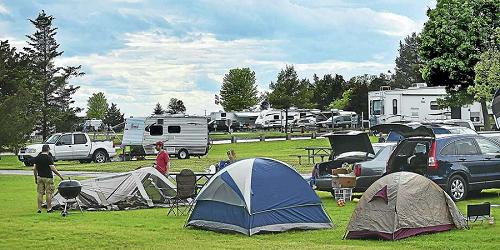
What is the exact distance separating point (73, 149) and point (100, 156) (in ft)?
5.09

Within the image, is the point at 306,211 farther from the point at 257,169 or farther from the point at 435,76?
the point at 435,76

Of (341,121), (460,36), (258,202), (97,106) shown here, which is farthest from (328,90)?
(258,202)

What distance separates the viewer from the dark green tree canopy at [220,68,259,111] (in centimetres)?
9606

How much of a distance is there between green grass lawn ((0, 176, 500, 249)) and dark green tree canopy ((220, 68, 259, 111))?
77.2 metres

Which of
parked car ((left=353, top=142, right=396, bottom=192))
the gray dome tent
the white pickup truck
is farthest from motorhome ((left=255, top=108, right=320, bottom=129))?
the gray dome tent

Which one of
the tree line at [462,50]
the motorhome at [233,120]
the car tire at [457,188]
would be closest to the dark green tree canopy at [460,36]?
the tree line at [462,50]

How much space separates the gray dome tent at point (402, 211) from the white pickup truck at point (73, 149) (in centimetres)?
3034

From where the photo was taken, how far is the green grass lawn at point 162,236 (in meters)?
13.0

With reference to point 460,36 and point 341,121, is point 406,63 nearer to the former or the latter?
point 341,121

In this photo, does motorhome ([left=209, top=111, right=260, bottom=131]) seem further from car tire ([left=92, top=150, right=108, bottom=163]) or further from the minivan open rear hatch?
the minivan open rear hatch

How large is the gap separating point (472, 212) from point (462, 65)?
31107 mm

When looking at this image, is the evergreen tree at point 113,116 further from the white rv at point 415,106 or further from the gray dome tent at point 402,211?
the gray dome tent at point 402,211

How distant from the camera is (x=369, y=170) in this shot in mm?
19344

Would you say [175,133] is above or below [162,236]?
above
